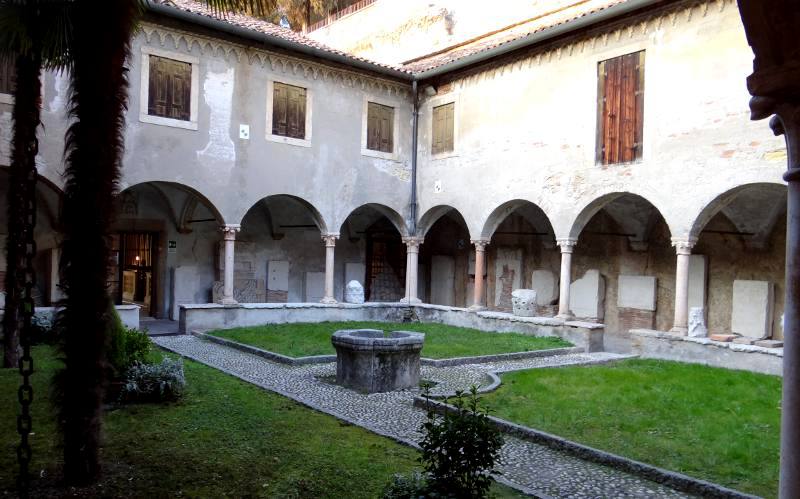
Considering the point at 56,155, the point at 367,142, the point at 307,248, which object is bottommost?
Result: the point at 307,248

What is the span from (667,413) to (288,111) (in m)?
11.5

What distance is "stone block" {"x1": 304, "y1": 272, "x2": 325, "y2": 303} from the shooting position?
20.0 m

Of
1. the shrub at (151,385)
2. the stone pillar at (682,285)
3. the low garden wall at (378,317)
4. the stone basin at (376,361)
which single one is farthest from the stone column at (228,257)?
the stone pillar at (682,285)

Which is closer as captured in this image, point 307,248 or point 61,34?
point 61,34

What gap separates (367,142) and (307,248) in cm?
452

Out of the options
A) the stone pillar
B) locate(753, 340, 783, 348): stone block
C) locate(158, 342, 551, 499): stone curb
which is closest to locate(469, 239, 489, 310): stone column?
the stone pillar

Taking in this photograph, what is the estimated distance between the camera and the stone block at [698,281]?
48.9 feet

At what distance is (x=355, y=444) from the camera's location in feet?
20.4

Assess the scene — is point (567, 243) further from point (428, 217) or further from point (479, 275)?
point (428, 217)

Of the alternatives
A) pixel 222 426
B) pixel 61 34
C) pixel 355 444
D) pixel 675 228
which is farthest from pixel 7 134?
pixel 675 228

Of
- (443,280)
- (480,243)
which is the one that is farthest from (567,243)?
(443,280)

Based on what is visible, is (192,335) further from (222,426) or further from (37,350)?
(222,426)

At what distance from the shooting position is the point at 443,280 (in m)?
21.4

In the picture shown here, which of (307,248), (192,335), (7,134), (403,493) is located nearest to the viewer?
(403,493)
